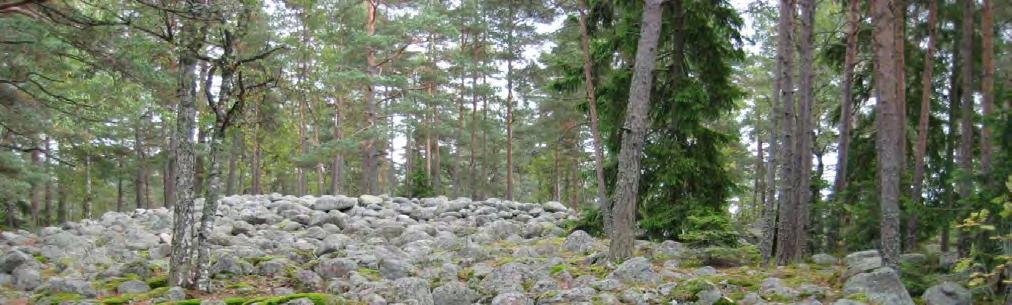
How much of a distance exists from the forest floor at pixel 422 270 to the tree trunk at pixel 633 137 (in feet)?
1.46

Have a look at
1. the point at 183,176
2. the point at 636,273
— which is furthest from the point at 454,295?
the point at 183,176

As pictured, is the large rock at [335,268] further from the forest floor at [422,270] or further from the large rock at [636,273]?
the large rock at [636,273]

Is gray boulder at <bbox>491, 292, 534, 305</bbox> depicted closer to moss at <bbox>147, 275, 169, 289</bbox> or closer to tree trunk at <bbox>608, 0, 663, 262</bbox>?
tree trunk at <bbox>608, 0, 663, 262</bbox>

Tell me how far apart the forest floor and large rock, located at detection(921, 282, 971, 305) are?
0.01 metres

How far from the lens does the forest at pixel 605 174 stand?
23.9 feet

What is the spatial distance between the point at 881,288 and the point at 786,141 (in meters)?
2.73

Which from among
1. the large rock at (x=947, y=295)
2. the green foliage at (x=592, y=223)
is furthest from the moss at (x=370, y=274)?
the large rock at (x=947, y=295)

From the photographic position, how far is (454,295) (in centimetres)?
764

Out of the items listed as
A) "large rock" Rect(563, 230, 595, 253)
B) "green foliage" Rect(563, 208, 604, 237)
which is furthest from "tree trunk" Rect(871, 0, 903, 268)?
"green foliage" Rect(563, 208, 604, 237)

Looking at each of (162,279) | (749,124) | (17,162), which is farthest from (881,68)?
(749,124)

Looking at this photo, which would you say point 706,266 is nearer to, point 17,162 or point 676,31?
point 676,31

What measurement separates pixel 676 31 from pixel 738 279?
5.23 meters

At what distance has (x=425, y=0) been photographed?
2219cm

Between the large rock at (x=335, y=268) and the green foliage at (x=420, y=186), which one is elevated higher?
the green foliage at (x=420, y=186)
